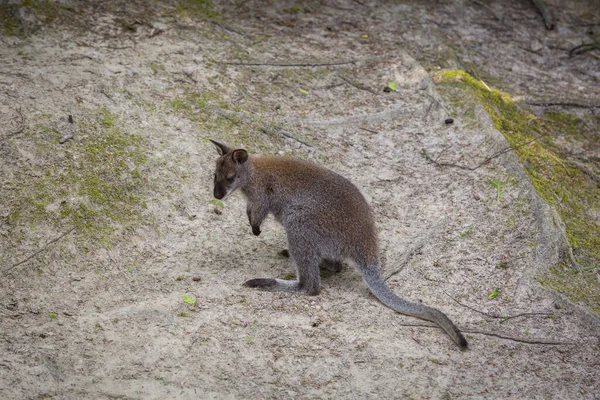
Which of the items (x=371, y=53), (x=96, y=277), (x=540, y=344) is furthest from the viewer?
(x=371, y=53)

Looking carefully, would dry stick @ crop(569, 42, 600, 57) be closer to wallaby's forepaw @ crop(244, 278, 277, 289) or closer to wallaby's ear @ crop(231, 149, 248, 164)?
wallaby's ear @ crop(231, 149, 248, 164)

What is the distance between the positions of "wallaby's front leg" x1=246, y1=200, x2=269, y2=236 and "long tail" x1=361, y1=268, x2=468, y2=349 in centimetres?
102

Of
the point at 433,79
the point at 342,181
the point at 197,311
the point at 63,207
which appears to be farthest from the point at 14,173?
the point at 433,79

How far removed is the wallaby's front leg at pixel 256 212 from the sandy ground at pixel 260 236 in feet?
1.10

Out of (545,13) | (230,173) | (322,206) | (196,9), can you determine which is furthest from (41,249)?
(545,13)

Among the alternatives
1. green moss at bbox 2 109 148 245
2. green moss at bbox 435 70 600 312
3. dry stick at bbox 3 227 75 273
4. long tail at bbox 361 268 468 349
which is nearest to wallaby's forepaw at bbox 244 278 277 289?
long tail at bbox 361 268 468 349

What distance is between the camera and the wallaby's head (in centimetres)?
559

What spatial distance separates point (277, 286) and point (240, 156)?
3.79 ft

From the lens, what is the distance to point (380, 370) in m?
4.49

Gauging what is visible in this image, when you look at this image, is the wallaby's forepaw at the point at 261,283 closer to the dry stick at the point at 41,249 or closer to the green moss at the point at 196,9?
the dry stick at the point at 41,249

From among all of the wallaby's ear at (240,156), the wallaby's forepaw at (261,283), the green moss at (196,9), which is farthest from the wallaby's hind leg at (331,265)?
the green moss at (196,9)

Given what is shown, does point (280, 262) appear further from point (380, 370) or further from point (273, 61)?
point (273, 61)

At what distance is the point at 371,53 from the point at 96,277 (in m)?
5.06

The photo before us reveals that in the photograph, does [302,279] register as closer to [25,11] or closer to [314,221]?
[314,221]
